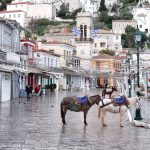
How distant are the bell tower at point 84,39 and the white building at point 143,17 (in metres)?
83.1

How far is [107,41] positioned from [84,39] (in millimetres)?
51487

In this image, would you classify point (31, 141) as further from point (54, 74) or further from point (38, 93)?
point (54, 74)

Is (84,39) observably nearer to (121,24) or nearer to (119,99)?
(121,24)

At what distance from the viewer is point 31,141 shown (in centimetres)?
1434

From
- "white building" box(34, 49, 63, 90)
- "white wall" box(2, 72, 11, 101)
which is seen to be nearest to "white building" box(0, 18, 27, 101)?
"white wall" box(2, 72, 11, 101)

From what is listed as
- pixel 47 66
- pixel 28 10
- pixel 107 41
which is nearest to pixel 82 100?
pixel 47 66

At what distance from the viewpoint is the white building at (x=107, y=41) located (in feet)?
505

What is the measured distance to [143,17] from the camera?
7682 inches

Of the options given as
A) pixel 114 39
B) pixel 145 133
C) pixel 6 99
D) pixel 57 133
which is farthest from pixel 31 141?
pixel 114 39

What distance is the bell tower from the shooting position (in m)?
107

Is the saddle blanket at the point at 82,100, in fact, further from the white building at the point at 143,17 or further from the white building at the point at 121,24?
the white building at the point at 143,17

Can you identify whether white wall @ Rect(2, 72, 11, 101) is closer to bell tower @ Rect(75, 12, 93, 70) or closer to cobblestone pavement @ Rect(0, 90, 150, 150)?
cobblestone pavement @ Rect(0, 90, 150, 150)

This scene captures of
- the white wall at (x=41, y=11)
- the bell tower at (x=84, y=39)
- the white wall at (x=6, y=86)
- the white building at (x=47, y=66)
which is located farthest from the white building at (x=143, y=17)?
the white wall at (x=6, y=86)

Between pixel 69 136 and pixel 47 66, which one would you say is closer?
pixel 69 136
